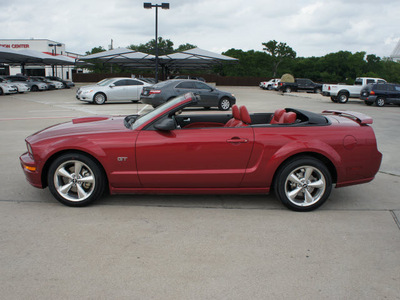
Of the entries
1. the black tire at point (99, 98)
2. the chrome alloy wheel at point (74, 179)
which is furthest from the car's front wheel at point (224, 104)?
the chrome alloy wheel at point (74, 179)

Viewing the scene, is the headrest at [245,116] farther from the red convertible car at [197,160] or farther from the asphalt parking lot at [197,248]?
the asphalt parking lot at [197,248]

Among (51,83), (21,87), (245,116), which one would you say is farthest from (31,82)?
(245,116)

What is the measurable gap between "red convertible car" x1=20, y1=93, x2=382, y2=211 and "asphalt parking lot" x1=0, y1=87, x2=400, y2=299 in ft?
0.89

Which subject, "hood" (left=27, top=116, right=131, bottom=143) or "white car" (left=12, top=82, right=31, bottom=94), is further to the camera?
"white car" (left=12, top=82, right=31, bottom=94)

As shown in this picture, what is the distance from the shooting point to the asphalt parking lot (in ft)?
9.82

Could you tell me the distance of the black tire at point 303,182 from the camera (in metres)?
4.60

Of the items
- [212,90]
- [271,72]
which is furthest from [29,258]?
[271,72]

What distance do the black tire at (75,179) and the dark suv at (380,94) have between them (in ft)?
72.2

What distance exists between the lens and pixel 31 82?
3528 cm

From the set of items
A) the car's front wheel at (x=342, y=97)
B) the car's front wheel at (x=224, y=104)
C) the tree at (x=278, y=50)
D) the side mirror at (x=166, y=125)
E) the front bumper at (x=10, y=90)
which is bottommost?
the front bumper at (x=10, y=90)

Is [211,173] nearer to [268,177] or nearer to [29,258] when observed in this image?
[268,177]

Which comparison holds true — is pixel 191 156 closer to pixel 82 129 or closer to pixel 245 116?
pixel 245 116

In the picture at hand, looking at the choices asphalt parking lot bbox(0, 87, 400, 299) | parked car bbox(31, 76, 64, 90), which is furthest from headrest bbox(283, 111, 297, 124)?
parked car bbox(31, 76, 64, 90)

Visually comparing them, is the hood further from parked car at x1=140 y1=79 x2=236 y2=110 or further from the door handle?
parked car at x1=140 y1=79 x2=236 y2=110
